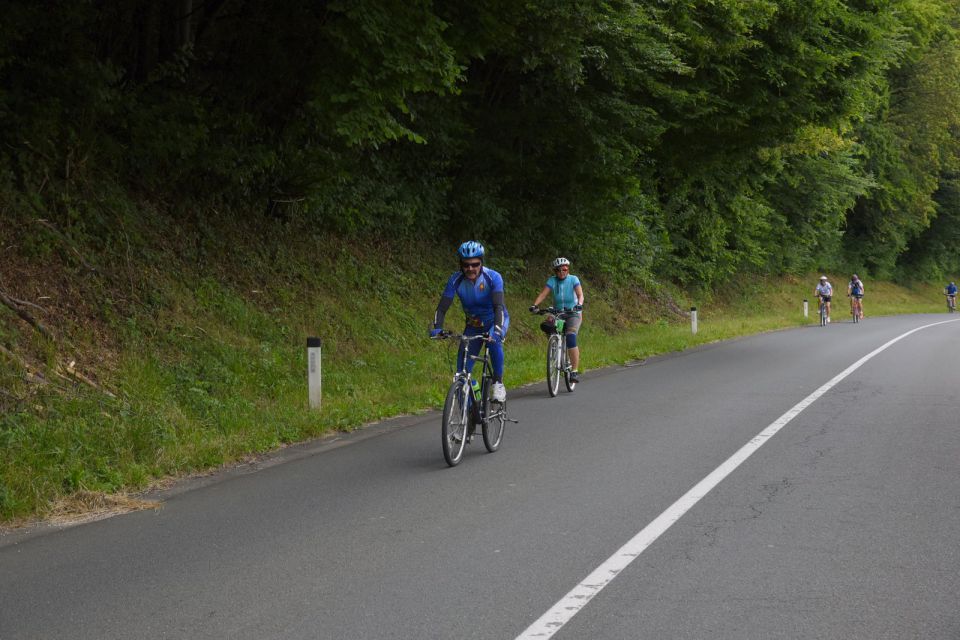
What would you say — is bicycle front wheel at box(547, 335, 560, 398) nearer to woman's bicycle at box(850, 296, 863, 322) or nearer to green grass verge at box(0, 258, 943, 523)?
green grass verge at box(0, 258, 943, 523)

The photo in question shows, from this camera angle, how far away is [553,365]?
1330cm

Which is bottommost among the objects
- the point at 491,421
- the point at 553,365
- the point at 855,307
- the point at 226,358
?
the point at 855,307

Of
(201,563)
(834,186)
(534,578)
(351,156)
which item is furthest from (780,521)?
(834,186)

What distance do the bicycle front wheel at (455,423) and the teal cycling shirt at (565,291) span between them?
572cm

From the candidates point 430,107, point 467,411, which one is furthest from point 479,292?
point 430,107

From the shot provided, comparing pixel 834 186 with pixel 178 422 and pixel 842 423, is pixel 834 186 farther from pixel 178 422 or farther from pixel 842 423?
pixel 178 422

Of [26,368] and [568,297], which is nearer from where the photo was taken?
[26,368]

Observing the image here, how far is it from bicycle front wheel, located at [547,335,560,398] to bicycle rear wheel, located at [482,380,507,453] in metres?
3.75

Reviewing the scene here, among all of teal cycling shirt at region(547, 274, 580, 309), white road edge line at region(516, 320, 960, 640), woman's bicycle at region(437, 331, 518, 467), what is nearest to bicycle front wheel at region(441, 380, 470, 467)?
woman's bicycle at region(437, 331, 518, 467)

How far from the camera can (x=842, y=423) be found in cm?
1074

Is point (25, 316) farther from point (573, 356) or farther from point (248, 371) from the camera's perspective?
point (573, 356)

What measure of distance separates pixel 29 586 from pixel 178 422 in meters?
4.05

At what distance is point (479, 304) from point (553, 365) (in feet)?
13.5

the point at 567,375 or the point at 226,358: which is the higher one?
the point at 226,358
